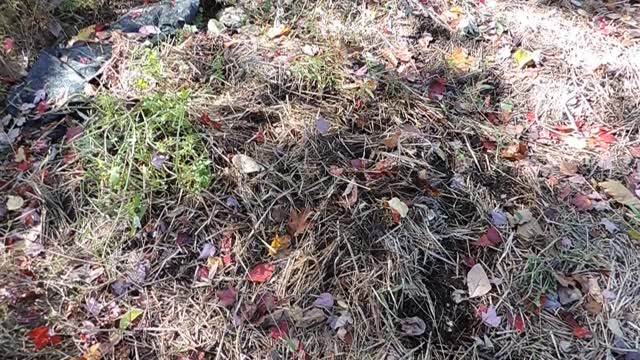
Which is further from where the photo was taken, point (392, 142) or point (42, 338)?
point (392, 142)

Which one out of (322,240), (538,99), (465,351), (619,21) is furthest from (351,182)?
(619,21)

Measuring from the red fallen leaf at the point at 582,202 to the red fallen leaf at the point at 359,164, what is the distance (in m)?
0.82

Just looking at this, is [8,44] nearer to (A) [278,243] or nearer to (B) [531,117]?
(A) [278,243]

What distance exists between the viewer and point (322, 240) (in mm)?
1852

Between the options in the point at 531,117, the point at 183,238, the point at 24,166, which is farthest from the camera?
the point at 531,117

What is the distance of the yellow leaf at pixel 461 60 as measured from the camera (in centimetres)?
247

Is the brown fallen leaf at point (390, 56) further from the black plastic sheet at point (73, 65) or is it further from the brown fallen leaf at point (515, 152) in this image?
the black plastic sheet at point (73, 65)

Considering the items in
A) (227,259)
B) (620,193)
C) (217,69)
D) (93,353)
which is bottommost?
(93,353)

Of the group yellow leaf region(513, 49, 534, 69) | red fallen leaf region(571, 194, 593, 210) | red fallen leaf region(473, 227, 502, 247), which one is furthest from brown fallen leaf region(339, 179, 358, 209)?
yellow leaf region(513, 49, 534, 69)

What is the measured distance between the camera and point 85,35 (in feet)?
7.82

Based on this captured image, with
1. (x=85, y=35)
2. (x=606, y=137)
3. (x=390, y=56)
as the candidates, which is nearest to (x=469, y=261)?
(x=606, y=137)

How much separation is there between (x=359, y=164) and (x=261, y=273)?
559 millimetres

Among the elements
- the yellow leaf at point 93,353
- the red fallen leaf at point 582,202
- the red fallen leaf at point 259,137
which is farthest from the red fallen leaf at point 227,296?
the red fallen leaf at point 582,202

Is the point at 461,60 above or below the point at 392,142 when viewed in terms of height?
above
